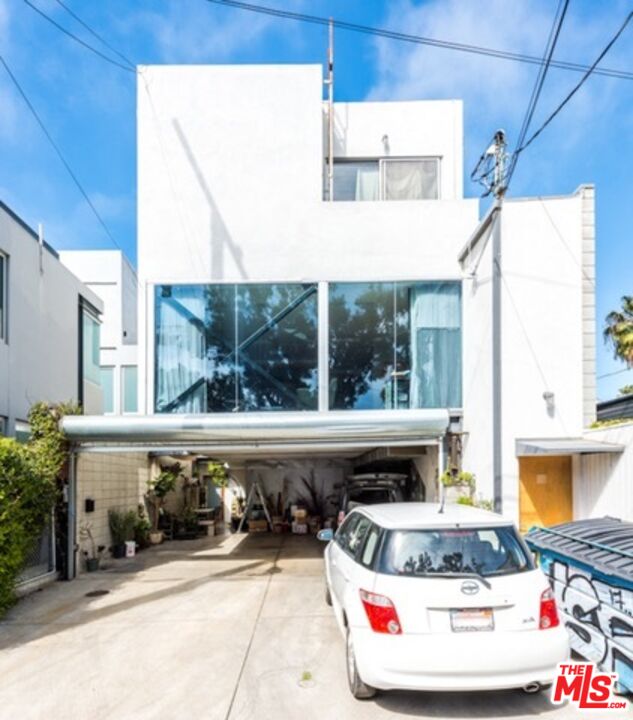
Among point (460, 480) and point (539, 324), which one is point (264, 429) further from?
point (539, 324)

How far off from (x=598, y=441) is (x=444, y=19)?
21.7 ft

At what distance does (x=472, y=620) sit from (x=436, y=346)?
24.1ft

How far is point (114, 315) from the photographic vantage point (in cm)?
2122

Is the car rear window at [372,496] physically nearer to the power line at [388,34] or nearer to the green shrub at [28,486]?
the green shrub at [28,486]

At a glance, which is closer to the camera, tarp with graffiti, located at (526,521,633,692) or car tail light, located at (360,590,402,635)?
car tail light, located at (360,590,402,635)

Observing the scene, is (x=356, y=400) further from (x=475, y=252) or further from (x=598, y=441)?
(x=598, y=441)

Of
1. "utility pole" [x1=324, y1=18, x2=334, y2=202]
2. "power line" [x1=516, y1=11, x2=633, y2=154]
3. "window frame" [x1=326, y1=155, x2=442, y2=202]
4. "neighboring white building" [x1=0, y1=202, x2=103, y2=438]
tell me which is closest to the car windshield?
"power line" [x1=516, y1=11, x2=633, y2=154]

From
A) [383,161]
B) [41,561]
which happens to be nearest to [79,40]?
[383,161]

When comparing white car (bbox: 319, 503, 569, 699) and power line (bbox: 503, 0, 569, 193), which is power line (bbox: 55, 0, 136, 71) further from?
white car (bbox: 319, 503, 569, 699)

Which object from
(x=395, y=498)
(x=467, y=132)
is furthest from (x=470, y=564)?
(x=467, y=132)

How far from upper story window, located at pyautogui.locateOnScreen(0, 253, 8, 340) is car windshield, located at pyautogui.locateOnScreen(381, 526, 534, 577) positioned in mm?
7375

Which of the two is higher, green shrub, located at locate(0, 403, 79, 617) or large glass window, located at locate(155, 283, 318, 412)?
large glass window, located at locate(155, 283, 318, 412)

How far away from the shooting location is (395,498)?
35.1 feet

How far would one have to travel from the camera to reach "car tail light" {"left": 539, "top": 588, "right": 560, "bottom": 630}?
3904 mm
